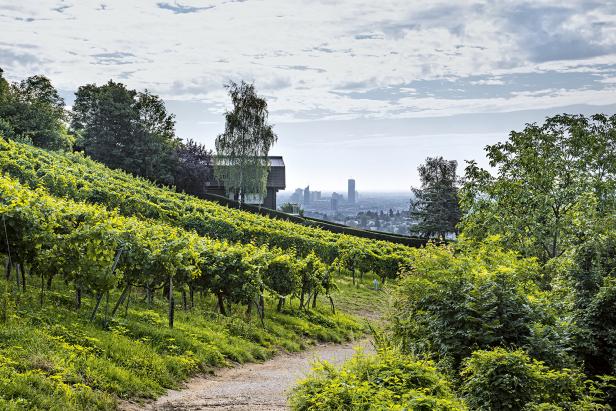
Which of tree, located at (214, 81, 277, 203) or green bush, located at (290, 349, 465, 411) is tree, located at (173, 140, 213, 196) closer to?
tree, located at (214, 81, 277, 203)

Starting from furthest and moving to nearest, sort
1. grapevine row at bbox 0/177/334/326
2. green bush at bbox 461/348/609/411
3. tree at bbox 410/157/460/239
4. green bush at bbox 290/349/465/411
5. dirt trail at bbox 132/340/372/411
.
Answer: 1. tree at bbox 410/157/460/239
2. grapevine row at bbox 0/177/334/326
3. dirt trail at bbox 132/340/372/411
4. green bush at bbox 461/348/609/411
5. green bush at bbox 290/349/465/411

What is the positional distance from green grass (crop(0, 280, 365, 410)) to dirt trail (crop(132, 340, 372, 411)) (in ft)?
1.01

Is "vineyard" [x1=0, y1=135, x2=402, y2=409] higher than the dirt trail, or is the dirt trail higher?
"vineyard" [x1=0, y1=135, x2=402, y2=409]

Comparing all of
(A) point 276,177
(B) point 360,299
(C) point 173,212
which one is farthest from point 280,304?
(A) point 276,177

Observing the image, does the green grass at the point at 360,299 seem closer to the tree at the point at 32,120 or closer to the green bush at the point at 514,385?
the green bush at the point at 514,385

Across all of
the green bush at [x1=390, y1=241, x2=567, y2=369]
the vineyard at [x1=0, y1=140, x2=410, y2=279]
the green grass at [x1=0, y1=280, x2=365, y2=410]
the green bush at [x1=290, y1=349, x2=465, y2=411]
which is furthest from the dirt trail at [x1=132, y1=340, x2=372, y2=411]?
the vineyard at [x1=0, y1=140, x2=410, y2=279]

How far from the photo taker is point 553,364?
826cm

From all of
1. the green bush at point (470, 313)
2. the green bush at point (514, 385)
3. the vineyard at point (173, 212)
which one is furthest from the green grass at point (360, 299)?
the green bush at point (514, 385)

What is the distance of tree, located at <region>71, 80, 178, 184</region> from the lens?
57250mm

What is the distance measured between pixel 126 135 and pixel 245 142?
42.9ft

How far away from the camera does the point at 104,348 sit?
9.66m

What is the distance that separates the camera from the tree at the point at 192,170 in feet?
211

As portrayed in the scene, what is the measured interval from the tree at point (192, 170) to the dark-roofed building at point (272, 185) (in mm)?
2335

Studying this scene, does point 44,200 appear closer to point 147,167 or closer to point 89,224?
point 89,224
